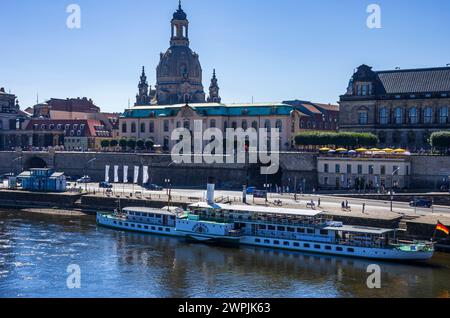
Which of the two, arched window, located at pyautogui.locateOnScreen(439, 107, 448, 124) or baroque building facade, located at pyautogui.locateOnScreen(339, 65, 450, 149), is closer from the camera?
arched window, located at pyautogui.locateOnScreen(439, 107, 448, 124)

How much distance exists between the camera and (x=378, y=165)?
7169 centimetres

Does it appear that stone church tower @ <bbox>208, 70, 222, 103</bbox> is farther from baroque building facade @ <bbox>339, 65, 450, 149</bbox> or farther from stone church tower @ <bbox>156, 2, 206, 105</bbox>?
baroque building facade @ <bbox>339, 65, 450, 149</bbox>

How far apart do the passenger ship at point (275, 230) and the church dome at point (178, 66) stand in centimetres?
6677

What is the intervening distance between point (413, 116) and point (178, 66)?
56292mm

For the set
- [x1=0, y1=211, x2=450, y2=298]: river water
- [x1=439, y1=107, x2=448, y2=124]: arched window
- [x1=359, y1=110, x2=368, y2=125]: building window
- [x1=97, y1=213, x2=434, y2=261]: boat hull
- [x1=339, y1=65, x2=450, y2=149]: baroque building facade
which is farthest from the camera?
[x1=359, y1=110, x2=368, y2=125]: building window

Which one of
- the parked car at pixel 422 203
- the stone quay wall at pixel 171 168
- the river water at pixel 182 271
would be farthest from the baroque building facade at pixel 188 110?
the river water at pixel 182 271

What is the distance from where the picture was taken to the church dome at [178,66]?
12519 cm

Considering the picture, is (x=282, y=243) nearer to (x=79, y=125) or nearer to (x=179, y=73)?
(x=79, y=125)

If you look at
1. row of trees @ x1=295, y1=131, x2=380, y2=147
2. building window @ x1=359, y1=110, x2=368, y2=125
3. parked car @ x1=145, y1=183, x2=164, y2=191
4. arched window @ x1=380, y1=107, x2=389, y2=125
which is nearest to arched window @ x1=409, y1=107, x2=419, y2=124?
arched window @ x1=380, y1=107, x2=389, y2=125

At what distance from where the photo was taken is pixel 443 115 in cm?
8069

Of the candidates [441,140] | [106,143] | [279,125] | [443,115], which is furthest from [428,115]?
[106,143]

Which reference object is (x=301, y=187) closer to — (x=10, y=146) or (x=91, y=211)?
(x=91, y=211)

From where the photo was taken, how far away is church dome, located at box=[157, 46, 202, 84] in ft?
411

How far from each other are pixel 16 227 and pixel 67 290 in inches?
978
